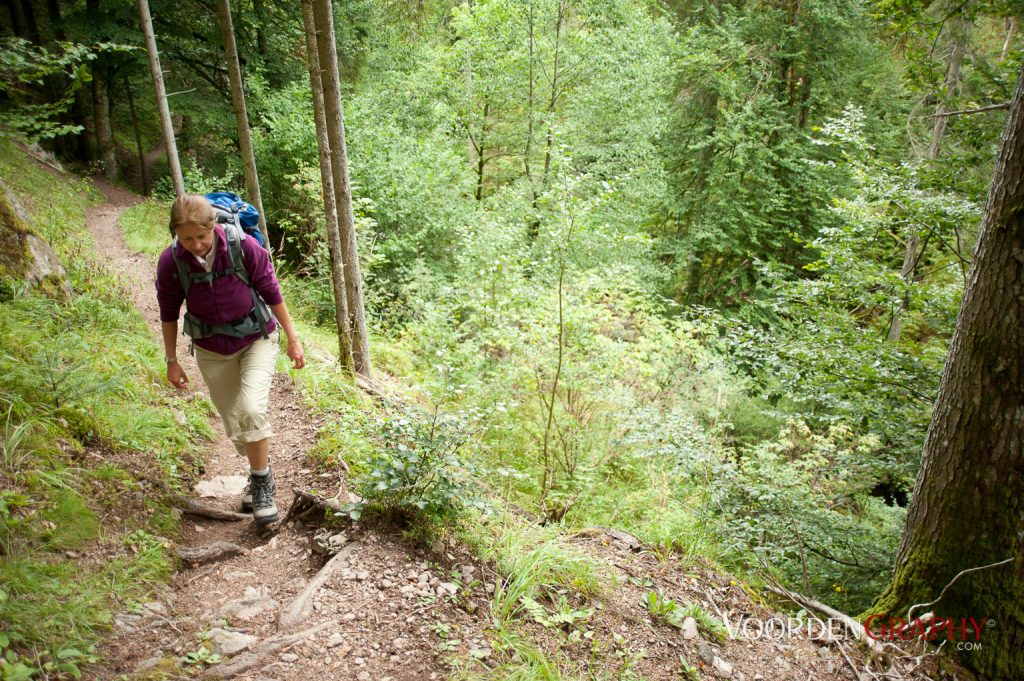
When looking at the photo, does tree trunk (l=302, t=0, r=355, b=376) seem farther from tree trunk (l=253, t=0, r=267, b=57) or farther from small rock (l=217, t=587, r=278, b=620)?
tree trunk (l=253, t=0, r=267, b=57)

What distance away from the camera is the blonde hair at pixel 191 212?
2.93 meters

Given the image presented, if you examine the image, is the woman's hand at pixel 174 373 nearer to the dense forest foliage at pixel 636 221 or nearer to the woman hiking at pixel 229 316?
the woman hiking at pixel 229 316

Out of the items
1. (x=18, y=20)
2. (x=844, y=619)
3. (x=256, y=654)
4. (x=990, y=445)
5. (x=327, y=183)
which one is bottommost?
(x=844, y=619)

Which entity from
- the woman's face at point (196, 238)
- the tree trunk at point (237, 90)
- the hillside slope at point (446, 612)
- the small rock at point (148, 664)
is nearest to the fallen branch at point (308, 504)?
the hillside slope at point (446, 612)

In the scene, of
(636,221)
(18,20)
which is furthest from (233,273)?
(18,20)

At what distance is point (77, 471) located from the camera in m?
3.46

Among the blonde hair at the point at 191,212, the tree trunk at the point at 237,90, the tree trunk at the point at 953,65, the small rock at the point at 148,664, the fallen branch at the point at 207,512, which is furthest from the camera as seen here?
the tree trunk at the point at 953,65

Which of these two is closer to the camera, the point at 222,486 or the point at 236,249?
the point at 236,249

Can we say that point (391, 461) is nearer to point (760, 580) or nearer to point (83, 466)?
point (83, 466)

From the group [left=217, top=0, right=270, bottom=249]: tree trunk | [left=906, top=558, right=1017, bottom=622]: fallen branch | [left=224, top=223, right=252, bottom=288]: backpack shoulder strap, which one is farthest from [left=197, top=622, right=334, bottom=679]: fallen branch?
[left=217, top=0, right=270, bottom=249]: tree trunk

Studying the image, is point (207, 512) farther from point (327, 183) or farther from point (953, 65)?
point (953, 65)

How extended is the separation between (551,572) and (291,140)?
41.8 ft

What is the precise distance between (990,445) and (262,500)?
4954 mm

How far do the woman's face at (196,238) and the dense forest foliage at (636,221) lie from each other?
1.62 metres
